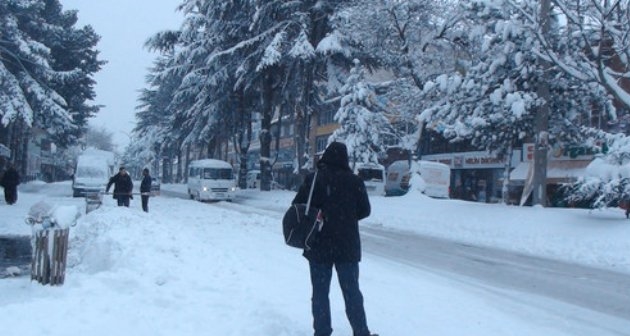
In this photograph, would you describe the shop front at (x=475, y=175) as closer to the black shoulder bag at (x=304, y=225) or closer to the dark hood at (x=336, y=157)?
the dark hood at (x=336, y=157)

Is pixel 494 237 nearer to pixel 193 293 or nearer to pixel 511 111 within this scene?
pixel 511 111

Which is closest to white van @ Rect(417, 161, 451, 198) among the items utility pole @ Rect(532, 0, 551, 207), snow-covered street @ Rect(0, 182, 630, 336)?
utility pole @ Rect(532, 0, 551, 207)

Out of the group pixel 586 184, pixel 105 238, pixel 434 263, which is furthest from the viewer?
pixel 586 184

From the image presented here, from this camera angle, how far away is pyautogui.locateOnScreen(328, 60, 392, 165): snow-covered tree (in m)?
35.6

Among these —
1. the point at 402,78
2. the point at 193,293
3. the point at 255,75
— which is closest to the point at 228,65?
the point at 255,75

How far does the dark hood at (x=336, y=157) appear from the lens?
539cm

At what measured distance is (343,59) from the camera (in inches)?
1426

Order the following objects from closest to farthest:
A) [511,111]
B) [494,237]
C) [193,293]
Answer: [193,293]
[494,237]
[511,111]

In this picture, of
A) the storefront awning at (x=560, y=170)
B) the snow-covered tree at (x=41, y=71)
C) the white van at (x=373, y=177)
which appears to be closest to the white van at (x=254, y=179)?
the snow-covered tree at (x=41, y=71)

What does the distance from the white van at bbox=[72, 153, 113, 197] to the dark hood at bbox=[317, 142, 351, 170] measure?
32116 mm

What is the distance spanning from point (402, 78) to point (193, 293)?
2686 cm

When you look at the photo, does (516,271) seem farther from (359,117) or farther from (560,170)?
(560,170)

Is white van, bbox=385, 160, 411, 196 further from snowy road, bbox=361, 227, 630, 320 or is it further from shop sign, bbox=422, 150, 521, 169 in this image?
snowy road, bbox=361, 227, 630, 320

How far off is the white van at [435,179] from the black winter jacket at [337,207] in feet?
111
